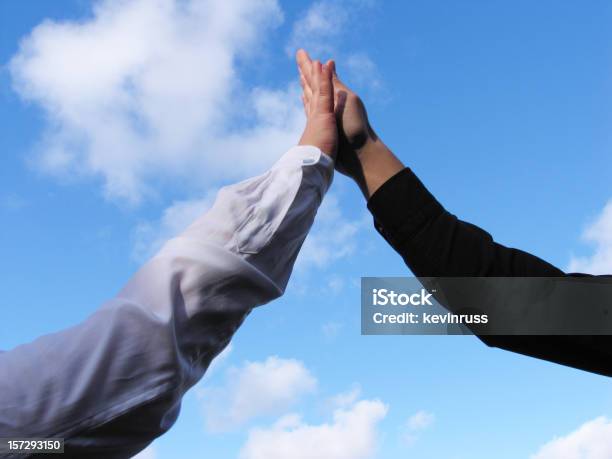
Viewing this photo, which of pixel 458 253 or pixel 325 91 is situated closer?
pixel 458 253

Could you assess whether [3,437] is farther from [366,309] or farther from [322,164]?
[366,309]

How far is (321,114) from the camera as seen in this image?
1578 millimetres

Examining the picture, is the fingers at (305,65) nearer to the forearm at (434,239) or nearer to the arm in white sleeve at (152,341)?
the forearm at (434,239)

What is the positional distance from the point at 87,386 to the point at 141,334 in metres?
0.08

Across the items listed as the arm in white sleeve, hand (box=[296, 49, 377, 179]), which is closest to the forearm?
hand (box=[296, 49, 377, 179])

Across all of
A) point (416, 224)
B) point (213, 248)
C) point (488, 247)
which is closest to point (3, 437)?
point (213, 248)

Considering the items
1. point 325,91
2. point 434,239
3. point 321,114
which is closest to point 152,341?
point 321,114

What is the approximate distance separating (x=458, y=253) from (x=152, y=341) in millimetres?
Result: 1123

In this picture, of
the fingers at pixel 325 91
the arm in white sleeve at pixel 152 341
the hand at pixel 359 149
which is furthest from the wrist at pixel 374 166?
the arm in white sleeve at pixel 152 341

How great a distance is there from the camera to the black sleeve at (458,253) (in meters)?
1.67

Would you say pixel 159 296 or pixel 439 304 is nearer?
pixel 159 296

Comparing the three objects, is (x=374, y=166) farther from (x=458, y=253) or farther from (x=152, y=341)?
(x=152, y=341)

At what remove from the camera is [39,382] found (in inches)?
29.2

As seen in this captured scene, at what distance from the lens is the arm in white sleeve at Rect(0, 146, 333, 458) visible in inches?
29.3
